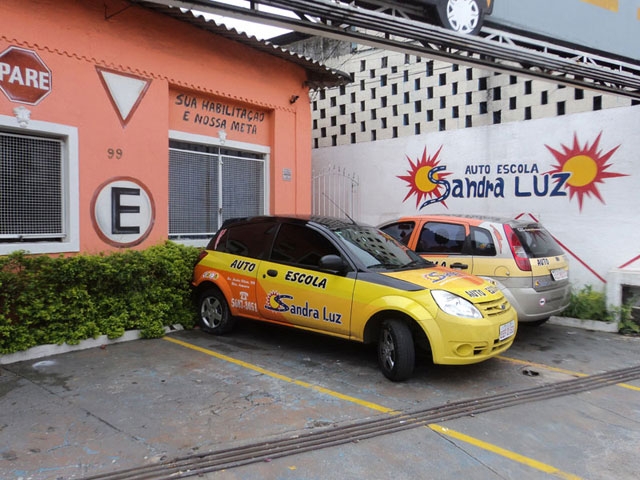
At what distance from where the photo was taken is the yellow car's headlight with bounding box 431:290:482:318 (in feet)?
16.8

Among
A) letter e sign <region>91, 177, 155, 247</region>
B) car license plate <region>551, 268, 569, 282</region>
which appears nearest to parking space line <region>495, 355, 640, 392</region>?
car license plate <region>551, 268, 569, 282</region>

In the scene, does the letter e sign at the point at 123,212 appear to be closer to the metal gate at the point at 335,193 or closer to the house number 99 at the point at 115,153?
the house number 99 at the point at 115,153

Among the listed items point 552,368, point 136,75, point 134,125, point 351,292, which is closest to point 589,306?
point 552,368

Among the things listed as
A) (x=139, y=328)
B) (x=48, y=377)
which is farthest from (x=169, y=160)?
(x=48, y=377)

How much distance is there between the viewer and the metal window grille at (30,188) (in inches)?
248

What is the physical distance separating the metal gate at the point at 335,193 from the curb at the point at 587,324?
5.09m

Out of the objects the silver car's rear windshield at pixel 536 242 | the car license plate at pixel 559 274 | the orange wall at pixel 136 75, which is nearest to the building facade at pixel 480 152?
the car license plate at pixel 559 274

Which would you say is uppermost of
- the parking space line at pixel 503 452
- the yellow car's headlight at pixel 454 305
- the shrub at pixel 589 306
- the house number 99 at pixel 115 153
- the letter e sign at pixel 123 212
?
the house number 99 at pixel 115 153

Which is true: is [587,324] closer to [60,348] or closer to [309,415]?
[309,415]

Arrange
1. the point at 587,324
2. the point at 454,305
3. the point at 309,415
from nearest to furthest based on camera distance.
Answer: the point at 309,415
the point at 454,305
the point at 587,324

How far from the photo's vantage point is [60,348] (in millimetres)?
6242

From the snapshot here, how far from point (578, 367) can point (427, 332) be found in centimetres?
227

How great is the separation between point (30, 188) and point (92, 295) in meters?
1.59

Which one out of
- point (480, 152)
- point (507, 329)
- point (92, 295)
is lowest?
point (507, 329)
